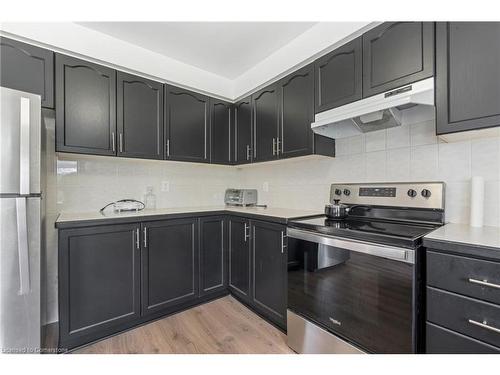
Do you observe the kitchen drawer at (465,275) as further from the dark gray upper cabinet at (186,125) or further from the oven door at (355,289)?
the dark gray upper cabinet at (186,125)

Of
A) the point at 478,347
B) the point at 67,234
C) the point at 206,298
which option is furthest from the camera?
the point at 206,298

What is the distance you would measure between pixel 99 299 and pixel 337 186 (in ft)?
6.59

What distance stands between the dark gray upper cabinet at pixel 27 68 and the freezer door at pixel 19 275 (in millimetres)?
827

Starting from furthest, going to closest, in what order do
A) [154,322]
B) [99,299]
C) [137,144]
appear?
[137,144]
[154,322]
[99,299]

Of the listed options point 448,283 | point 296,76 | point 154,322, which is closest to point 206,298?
point 154,322

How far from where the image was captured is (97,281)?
1637mm

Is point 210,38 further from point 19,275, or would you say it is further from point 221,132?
point 19,275

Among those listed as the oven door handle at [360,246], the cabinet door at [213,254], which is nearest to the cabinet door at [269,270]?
the oven door handle at [360,246]

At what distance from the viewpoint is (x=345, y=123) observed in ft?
5.65

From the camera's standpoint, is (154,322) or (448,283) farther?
(154,322)

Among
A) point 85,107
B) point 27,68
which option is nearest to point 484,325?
point 85,107

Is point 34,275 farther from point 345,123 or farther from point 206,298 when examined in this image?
point 345,123

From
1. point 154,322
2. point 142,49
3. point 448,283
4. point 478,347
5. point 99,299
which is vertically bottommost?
point 154,322

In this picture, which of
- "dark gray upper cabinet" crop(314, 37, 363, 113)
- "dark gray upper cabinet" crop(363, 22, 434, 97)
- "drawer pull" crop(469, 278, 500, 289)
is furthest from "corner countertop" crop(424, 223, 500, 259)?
"dark gray upper cabinet" crop(314, 37, 363, 113)
